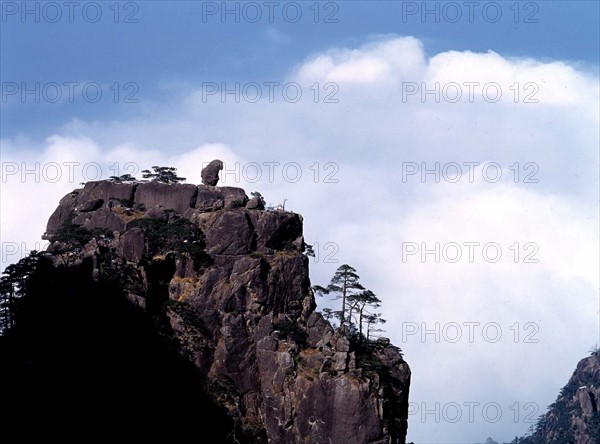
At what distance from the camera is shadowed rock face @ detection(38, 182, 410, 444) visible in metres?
111

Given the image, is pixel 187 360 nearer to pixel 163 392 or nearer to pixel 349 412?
pixel 163 392

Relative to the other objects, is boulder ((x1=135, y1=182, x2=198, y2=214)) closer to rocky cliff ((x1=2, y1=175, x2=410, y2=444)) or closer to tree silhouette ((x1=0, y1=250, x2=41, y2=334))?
rocky cliff ((x1=2, y1=175, x2=410, y2=444))

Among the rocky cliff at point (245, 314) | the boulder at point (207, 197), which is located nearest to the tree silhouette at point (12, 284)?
the rocky cliff at point (245, 314)

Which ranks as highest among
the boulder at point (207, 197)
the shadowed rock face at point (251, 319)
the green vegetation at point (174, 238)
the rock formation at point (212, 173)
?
the rock formation at point (212, 173)

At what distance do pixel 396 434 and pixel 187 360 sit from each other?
2551cm

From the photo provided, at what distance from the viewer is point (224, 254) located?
121 meters

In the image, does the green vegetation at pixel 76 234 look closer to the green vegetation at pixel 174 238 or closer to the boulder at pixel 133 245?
the green vegetation at pixel 174 238

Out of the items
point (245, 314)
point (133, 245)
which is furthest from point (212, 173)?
point (245, 314)

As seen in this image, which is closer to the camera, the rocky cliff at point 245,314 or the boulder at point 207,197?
the rocky cliff at point 245,314

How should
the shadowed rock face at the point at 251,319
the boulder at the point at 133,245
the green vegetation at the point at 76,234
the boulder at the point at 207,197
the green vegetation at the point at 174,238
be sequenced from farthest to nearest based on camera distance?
1. the boulder at the point at 207,197
2. the green vegetation at the point at 76,234
3. the green vegetation at the point at 174,238
4. the boulder at the point at 133,245
5. the shadowed rock face at the point at 251,319

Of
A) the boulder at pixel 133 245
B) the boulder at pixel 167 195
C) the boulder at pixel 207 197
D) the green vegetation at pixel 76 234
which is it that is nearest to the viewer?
the boulder at pixel 133 245

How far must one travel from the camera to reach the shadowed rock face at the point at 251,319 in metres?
111

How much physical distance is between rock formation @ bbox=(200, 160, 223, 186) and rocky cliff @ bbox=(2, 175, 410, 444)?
2.27 metres

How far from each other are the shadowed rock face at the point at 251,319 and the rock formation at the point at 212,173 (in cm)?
297
